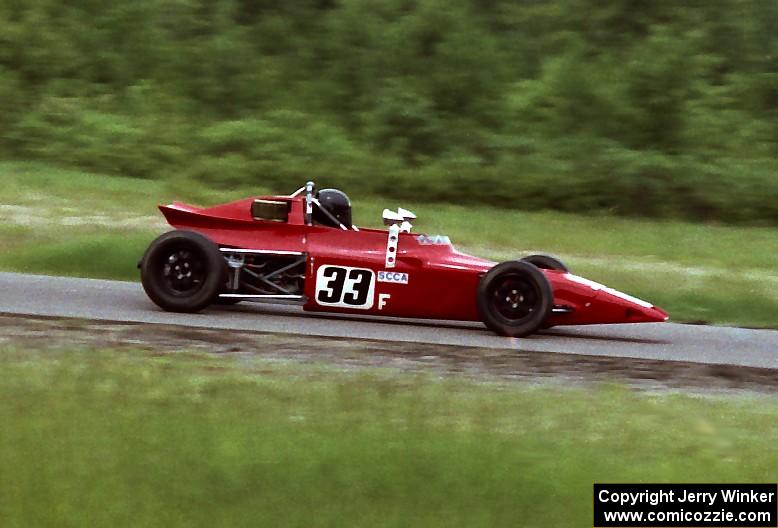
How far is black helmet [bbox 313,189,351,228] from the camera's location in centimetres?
1134

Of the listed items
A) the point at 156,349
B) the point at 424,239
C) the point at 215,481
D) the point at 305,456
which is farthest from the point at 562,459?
the point at 424,239

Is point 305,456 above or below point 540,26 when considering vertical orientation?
below

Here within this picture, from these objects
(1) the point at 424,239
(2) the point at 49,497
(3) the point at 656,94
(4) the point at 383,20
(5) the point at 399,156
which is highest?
(4) the point at 383,20

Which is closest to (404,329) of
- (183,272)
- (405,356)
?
(405,356)

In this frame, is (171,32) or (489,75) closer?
(489,75)

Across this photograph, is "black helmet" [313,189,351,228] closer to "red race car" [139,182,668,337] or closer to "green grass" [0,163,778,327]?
"red race car" [139,182,668,337]

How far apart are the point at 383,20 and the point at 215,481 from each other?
2140 centimetres

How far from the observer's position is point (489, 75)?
2473 centimetres

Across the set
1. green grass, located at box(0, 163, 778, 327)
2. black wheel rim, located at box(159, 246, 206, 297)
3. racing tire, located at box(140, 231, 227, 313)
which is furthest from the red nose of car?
black wheel rim, located at box(159, 246, 206, 297)

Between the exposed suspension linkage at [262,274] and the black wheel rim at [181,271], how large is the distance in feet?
0.82

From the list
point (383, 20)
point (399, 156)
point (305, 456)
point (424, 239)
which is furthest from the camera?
point (383, 20)

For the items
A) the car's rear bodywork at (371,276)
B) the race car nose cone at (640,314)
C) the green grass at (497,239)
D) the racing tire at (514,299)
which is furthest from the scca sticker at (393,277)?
the green grass at (497,239)

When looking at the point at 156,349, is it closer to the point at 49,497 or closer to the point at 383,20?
the point at 49,497

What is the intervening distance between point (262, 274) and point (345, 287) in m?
0.83
